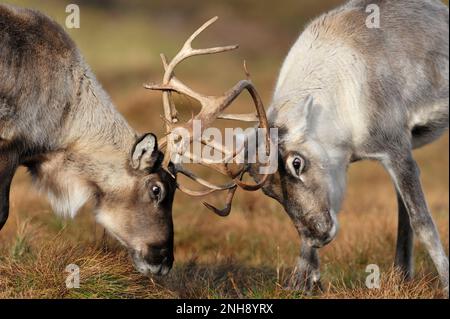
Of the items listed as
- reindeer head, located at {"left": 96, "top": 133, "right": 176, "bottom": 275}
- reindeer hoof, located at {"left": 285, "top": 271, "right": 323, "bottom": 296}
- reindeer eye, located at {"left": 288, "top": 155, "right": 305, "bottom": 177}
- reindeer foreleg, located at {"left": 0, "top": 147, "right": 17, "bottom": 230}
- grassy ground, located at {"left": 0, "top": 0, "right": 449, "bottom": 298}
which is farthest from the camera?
reindeer hoof, located at {"left": 285, "top": 271, "right": 323, "bottom": 296}

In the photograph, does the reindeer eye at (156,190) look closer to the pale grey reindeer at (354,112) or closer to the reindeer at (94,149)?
the reindeer at (94,149)

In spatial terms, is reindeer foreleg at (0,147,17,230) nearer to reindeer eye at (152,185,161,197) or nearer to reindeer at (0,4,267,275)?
reindeer at (0,4,267,275)

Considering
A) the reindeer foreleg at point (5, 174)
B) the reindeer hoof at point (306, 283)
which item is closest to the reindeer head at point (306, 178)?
the reindeer hoof at point (306, 283)

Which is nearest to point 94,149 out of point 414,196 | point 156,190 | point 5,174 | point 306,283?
point 156,190

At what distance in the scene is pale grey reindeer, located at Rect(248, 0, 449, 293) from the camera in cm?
691

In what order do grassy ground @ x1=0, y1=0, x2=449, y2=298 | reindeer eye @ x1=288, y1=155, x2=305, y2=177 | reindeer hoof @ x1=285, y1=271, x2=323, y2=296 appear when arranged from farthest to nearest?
reindeer hoof @ x1=285, y1=271, x2=323, y2=296 → reindeer eye @ x1=288, y1=155, x2=305, y2=177 → grassy ground @ x1=0, y1=0, x2=449, y2=298

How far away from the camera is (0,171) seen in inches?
257

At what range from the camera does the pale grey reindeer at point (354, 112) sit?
691 centimetres

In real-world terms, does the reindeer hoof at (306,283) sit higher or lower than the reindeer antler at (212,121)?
lower

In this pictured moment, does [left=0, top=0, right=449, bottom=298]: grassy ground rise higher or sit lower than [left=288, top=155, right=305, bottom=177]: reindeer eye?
lower

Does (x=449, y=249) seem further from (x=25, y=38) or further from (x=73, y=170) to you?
(x=25, y=38)

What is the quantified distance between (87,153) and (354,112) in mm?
2158

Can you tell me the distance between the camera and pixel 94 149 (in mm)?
6961

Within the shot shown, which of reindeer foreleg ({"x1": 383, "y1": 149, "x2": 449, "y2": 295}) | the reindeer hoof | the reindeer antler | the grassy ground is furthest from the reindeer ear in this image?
reindeer foreleg ({"x1": 383, "y1": 149, "x2": 449, "y2": 295})
